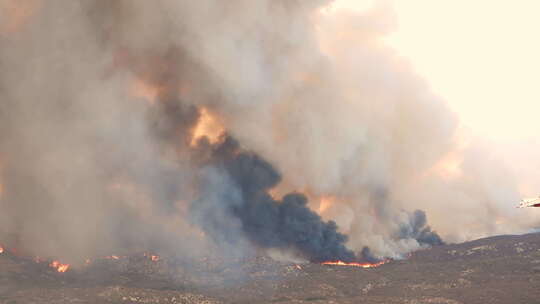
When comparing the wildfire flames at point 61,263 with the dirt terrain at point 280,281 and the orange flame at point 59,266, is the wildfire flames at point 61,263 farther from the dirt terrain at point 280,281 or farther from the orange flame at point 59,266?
the dirt terrain at point 280,281

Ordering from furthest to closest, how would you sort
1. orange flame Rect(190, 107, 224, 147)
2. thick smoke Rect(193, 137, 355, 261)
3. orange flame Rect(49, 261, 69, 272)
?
orange flame Rect(190, 107, 224, 147) < thick smoke Rect(193, 137, 355, 261) < orange flame Rect(49, 261, 69, 272)

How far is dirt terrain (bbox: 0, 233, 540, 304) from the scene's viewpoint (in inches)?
3088

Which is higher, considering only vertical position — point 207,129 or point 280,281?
point 207,129

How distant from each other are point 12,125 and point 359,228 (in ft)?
232

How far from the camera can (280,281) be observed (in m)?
92.9

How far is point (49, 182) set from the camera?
10125 cm

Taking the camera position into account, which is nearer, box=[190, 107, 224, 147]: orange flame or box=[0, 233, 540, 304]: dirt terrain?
box=[0, 233, 540, 304]: dirt terrain

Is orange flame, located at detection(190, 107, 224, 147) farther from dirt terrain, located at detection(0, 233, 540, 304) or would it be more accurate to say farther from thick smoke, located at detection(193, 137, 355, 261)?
dirt terrain, located at detection(0, 233, 540, 304)

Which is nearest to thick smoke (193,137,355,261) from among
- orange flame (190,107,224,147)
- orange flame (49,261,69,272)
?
orange flame (190,107,224,147)

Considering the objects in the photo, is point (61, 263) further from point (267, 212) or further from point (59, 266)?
point (267, 212)

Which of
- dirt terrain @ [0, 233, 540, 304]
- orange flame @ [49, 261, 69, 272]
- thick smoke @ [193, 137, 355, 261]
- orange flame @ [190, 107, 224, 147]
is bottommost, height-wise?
dirt terrain @ [0, 233, 540, 304]

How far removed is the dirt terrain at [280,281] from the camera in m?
78.4

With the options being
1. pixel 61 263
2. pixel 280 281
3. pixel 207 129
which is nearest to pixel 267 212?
pixel 207 129

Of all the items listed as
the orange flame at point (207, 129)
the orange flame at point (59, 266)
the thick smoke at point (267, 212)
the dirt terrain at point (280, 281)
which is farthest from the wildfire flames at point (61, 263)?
the orange flame at point (207, 129)
